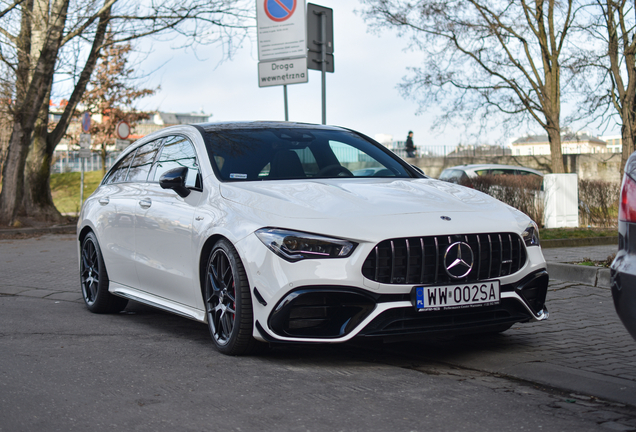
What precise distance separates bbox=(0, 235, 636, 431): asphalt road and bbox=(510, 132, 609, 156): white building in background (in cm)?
2244

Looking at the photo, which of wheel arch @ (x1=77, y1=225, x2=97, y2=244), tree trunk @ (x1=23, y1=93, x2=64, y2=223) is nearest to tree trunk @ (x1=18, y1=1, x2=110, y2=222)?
tree trunk @ (x1=23, y1=93, x2=64, y2=223)

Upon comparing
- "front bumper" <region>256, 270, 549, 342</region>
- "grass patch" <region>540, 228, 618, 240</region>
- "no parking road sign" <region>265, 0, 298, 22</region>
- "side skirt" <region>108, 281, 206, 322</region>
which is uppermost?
"no parking road sign" <region>265, 0, 298, 22</region>

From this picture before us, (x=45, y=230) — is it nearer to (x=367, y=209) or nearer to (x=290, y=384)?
(x=367, y=209)

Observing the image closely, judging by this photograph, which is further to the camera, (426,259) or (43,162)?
(43,162)

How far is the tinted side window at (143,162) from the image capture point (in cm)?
651

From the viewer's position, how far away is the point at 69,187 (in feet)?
135

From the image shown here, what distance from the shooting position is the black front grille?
4.39 metres

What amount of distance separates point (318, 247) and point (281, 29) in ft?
23.1

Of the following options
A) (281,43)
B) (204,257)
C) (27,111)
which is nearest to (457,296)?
Answer: (204,257)

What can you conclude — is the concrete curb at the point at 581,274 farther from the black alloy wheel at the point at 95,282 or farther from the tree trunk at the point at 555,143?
the tree trunk at the point at 555,143

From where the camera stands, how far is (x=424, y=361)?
4.87 metres

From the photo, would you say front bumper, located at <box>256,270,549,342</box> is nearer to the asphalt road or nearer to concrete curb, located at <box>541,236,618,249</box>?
the asphalt road

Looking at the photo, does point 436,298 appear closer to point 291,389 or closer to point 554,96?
point 291,389

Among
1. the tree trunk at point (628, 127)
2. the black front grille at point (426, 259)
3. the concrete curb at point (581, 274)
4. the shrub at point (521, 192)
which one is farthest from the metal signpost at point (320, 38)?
the tree trunk at point (628, 127)
